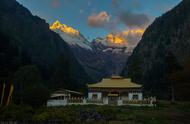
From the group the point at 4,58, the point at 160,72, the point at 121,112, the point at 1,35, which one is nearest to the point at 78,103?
the point at 121,112

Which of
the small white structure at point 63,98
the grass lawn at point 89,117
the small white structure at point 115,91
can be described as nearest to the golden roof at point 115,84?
the small white structure at point 115,91

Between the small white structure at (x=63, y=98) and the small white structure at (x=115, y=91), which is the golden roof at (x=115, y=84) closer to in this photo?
Answer: the small white structure at (x=115, y=91)

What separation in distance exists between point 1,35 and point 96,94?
53.4 meters

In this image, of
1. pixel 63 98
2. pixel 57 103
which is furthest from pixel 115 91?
pixel 57 103

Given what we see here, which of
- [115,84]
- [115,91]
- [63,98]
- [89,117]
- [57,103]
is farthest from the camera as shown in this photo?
[115,84]

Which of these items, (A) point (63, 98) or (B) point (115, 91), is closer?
(B) point (115, 91)

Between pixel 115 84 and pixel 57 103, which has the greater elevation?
pixel 115 84

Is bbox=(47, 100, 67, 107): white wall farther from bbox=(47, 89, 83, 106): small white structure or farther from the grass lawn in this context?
the grass lawn

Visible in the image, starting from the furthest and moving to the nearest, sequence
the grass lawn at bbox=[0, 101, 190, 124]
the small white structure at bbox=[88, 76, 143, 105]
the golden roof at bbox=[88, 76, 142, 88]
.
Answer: the golden roof at bbox=[88, 76, 142, 88], the small white structure at bbox=[88, 76, 143, 105], the grass lawn at bbox=[0, 101, 190, 124]

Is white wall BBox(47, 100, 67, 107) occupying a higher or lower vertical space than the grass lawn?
higher

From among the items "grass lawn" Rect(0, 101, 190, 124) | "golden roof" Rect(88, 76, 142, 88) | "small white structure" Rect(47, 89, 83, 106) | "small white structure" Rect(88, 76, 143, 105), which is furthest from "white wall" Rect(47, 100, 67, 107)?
"grass lawn" Rect(0, 101, 190, 124)

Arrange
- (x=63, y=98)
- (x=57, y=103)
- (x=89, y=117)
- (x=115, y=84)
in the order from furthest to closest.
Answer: (x=115, y=84) → (x=63, y=98) → (x=57, y=103) → (x=89, y=117)

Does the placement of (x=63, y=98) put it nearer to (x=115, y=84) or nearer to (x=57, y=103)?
(x=57, y=103)

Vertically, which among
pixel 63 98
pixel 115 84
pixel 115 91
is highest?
pixel 115 84
